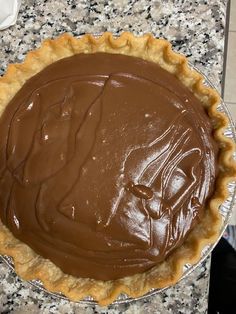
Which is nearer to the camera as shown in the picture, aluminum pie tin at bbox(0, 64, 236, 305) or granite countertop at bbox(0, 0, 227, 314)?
aluminum pie tin at bbox(0, 64, 236, 305)

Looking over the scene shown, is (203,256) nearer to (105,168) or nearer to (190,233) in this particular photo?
(190,233)

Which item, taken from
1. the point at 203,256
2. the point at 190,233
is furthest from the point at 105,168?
the point at 203,256

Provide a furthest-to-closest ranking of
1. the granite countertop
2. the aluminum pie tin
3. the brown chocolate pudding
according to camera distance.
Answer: the granite countertop → the aluminum pie tin → the brown chocolate pudding

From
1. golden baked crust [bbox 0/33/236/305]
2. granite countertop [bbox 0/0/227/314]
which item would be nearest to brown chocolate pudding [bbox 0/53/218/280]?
golden baked crust [bbox 0/33/236/305]

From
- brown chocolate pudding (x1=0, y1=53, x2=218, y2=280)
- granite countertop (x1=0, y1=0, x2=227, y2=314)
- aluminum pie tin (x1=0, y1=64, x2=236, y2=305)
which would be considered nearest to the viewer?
brown chocolate pudding (x1=0, y1=53, x2=218, y2=280)

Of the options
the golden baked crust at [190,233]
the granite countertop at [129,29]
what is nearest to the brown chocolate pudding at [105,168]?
the golden baked crust at [190,233]

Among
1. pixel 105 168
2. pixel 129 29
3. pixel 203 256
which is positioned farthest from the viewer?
pixel 129 29

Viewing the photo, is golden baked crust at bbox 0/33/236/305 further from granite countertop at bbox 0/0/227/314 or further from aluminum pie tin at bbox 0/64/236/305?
granite countertop at bbox 0/0/227/314
